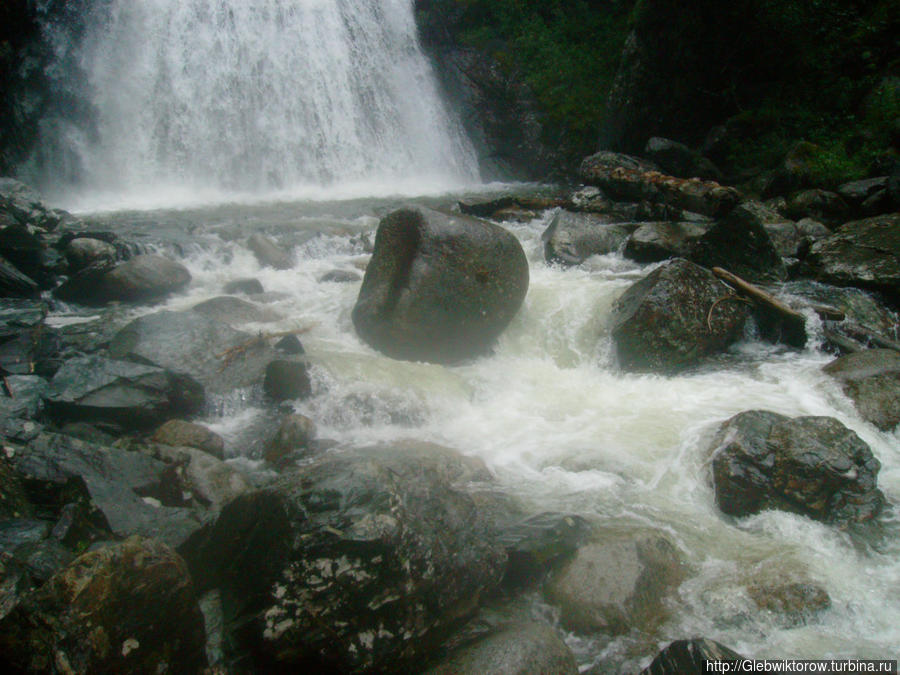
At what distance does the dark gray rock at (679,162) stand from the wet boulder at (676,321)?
906 cm

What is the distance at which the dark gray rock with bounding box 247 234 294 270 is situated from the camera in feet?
34.4

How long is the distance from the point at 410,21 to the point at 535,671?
23.5 m

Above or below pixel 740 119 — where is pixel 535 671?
below

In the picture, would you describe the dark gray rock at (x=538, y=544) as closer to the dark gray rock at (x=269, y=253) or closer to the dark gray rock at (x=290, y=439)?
the dark gray rock at (x=290, y=439)

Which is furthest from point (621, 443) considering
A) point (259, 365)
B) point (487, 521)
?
point (259, 365)

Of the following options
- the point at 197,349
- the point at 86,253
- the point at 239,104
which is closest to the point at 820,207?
the point at 197,349

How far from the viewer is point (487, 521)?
12.2 feet

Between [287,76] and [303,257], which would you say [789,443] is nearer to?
[303,257]

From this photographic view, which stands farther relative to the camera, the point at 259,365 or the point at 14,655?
the point at 259,365

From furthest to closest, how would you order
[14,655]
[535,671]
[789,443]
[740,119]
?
[740,119]
[789,443]
[535,671]
[14,655]

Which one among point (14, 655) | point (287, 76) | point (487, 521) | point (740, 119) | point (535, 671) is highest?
point (287, 76)

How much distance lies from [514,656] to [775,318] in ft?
20.7

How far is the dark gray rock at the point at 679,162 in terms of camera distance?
1535cm

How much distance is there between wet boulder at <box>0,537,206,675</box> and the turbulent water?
213 cm
